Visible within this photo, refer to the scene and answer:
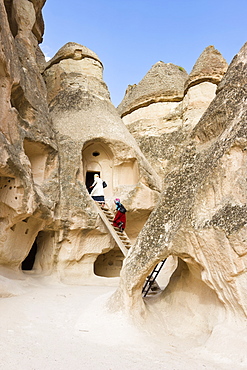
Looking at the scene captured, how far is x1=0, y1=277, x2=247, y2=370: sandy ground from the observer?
9.99ft

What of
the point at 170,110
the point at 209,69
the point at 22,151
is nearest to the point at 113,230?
the point at 22,151

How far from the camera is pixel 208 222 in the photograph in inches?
148

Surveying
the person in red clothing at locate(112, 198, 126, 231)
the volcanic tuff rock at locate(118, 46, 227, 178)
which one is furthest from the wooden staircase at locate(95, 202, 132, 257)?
the volcanic tuff rock at locate(118, 46, 227, 178)

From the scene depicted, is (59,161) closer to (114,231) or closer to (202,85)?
(114,231)

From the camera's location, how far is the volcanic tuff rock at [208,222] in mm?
3572

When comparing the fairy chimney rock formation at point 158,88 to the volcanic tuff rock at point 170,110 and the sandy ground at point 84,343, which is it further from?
the sandy ground at point 84,343

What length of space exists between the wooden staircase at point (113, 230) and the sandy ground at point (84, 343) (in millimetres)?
1993

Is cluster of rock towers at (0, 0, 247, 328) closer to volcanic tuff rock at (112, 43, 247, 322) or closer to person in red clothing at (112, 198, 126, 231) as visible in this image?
volcanic tuff rock at (112, 43, 247, 322)

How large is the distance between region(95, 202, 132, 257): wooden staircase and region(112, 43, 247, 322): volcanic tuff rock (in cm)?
216

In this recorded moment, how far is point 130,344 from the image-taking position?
3699 mm

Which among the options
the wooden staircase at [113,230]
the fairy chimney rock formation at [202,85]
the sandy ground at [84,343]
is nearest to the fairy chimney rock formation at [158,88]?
the fairy chimney rock formation at [202,85]

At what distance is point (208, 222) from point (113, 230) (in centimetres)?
393

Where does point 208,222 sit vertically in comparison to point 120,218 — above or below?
above

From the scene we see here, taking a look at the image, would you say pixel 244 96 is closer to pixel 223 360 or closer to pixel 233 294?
pixel 233 294
